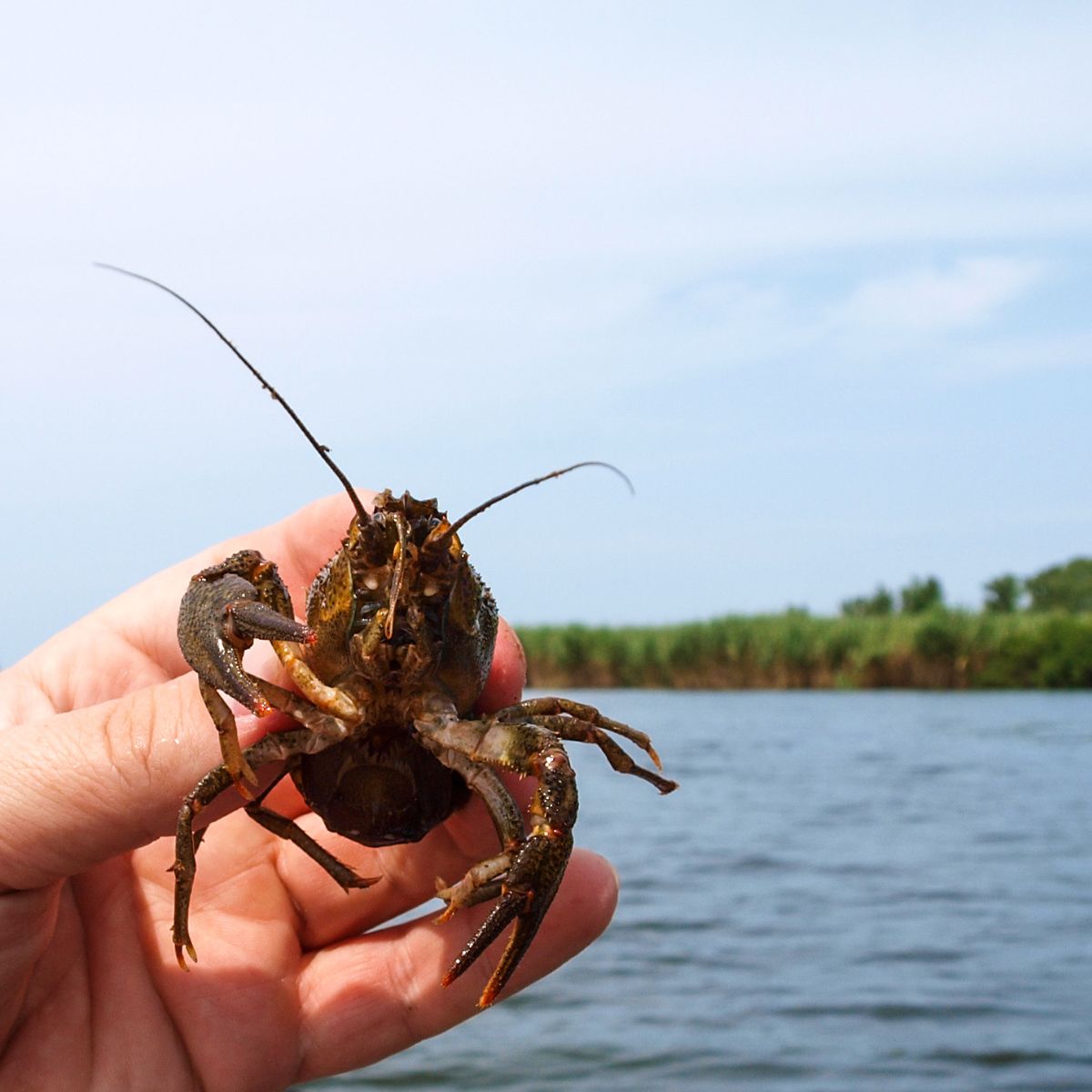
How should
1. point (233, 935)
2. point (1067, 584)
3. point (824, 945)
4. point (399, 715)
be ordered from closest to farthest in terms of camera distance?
point (399, 715)
point (233, 935)
point (824, 945)
point (1067, 584)

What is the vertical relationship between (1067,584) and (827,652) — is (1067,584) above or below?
above

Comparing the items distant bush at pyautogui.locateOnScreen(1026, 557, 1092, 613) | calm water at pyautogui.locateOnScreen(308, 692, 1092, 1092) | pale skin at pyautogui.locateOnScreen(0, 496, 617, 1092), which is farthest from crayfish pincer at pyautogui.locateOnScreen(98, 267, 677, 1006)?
distant bush at pyautogui.locateOnScreen(1026, 557, 1092, 613)

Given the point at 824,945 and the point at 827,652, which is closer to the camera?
the point at 824,945

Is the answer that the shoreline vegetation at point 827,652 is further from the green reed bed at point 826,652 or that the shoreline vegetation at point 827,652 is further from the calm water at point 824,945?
the calm water at point 824,945

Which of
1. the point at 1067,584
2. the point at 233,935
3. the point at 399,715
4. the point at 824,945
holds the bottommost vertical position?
the point at 824,945

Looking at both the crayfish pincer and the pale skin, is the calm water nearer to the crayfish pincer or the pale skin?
the pale skin

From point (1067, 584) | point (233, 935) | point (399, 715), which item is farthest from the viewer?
point (1067, 584)

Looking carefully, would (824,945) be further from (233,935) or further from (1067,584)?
(1067,584)

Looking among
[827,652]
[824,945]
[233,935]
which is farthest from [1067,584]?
[233,935]
